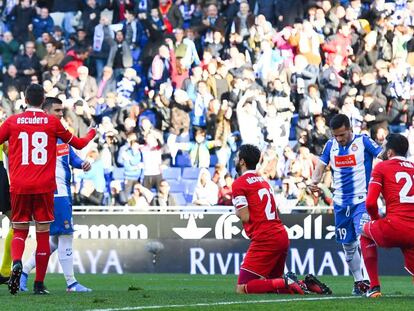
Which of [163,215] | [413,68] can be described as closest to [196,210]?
[163,215]

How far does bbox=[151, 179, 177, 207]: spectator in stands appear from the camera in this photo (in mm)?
23844

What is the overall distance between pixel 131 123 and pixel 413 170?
45.2ft

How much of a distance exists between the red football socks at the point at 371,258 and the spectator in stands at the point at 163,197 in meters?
11.2

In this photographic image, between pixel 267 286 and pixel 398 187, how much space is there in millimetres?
1894

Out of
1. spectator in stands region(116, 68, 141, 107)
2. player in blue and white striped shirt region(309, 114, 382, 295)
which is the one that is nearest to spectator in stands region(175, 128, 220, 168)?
spectator in stands region(116, 68, 141, 107)

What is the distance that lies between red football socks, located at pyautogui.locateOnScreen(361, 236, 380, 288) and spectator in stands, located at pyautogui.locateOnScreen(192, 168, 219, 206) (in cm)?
1084

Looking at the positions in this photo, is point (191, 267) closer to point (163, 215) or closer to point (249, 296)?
point (163, 215)

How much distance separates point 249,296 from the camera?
42.3 feet

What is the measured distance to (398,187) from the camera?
12.5 meters

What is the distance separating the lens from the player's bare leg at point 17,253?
12672mm

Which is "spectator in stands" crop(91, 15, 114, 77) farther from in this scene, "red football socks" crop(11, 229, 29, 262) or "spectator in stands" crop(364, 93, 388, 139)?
"red football socks" crop(11, 229, 29, 262)

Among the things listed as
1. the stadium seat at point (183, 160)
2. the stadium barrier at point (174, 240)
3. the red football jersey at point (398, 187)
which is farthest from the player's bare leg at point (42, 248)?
the stadium seat at point (183, 160)

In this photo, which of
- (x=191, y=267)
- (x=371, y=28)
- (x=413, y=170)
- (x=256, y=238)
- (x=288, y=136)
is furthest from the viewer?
(x=371, y=28)

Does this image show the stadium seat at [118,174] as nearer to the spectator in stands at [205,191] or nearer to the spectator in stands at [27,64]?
the spectator in stands at [205,191]
